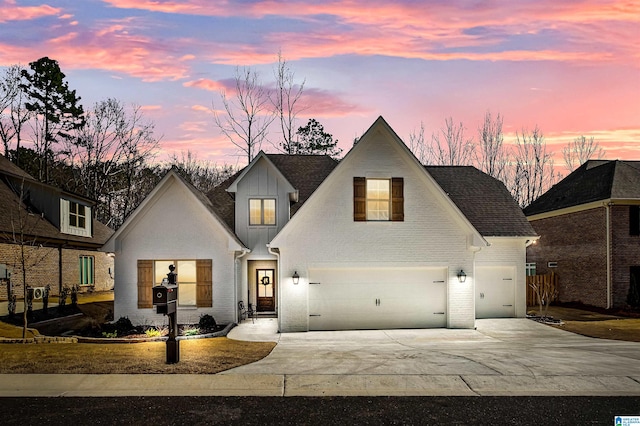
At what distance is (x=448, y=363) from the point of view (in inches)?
449

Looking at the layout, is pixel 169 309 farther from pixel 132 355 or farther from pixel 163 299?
pixel 132 355

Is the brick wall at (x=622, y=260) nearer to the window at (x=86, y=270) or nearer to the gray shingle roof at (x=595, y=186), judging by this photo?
the gray shingle roof at (x=595, y=186)

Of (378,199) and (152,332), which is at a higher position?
(378,199)

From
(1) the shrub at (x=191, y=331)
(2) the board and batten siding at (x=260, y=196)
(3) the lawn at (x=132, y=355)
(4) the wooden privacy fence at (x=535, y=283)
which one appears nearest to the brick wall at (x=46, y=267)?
(3) the lawn at (x=132, y=355)

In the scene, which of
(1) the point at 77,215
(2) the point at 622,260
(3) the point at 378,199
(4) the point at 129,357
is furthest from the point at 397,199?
(1) the point at 77,215

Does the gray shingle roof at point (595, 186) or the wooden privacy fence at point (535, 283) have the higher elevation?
the gray shingle roof at point (595, 186)

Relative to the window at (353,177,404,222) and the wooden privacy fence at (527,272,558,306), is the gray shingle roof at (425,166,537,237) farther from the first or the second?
the wooden privacy fence at (527,272,558,306)

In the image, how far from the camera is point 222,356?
11984 mm

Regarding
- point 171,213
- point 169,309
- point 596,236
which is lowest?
point 169,309

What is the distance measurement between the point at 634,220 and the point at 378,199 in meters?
12.9

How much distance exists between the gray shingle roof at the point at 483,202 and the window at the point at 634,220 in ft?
17.6

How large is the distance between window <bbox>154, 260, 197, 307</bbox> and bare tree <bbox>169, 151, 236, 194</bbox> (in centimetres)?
3568

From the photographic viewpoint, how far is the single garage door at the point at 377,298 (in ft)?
56.2

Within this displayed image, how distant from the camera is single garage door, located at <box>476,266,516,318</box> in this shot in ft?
64.3
